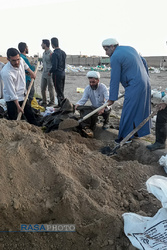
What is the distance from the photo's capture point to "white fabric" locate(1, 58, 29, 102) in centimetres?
346

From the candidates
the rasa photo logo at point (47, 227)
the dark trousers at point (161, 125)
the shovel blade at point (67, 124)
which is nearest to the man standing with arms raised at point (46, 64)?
the shovel blade at point (67, 124)

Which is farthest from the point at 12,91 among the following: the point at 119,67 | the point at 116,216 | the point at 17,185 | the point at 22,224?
the point at 116,216

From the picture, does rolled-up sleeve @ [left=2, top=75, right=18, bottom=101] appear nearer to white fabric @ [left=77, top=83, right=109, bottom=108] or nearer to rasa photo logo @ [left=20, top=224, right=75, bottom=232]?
white fabric @ [left=77, top=83, right=109, bottom=108]

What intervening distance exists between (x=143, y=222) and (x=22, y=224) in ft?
3.19

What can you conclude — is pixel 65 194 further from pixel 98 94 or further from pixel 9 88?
pixel 98 94

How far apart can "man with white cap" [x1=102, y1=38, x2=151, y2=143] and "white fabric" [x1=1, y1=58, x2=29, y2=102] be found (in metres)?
1.58

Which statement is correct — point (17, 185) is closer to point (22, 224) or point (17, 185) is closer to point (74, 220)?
point (22, 224)

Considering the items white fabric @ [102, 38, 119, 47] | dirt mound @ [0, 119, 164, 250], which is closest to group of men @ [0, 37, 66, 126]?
dirt mound @ [0, 119, 164, 250]

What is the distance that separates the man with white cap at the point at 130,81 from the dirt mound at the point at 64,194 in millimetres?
1100

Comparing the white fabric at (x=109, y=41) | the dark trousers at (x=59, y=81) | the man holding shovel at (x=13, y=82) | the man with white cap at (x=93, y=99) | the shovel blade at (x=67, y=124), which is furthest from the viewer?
the dark trousers at (x=59, y=81)

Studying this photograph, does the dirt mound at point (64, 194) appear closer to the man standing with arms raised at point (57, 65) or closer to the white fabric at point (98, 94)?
the white fabric at point (98, 94)

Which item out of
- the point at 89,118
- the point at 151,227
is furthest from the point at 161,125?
the point at 151,227

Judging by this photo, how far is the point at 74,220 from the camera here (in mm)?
1691

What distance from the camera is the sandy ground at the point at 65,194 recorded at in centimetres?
165
